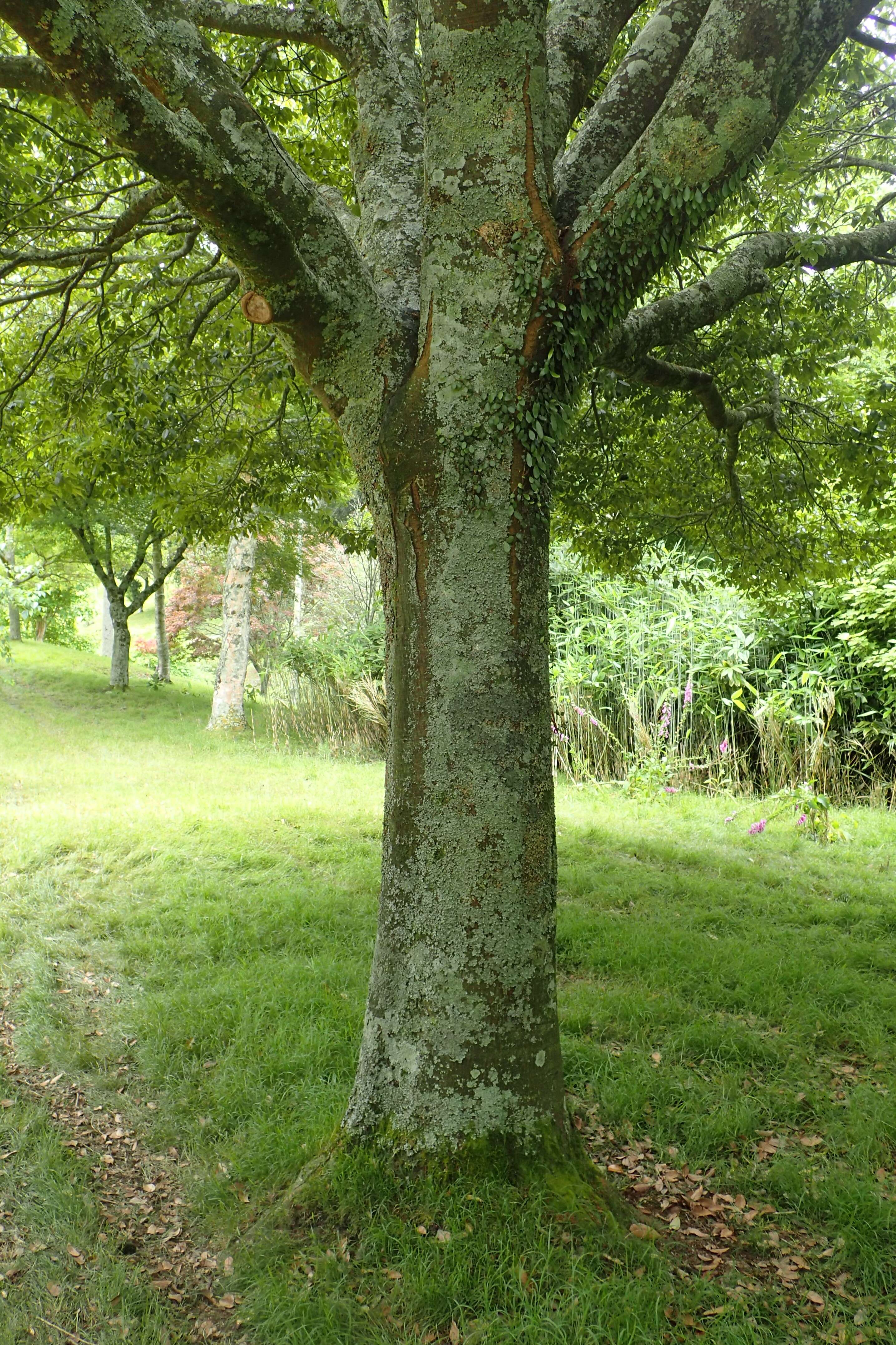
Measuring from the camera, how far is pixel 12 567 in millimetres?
20156

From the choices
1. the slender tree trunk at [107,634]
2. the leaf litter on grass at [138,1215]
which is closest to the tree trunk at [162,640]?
the slender tree trunk at [107,634]

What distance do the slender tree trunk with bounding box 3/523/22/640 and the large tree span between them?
11.3 metres

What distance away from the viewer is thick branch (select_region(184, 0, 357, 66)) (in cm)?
372

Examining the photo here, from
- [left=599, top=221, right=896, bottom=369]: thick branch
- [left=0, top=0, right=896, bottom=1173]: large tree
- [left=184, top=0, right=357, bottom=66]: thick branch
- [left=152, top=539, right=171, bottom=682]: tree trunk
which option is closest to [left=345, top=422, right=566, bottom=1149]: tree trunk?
[left=0, top=0, right=896, bottom=1173]: large tree

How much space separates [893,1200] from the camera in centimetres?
295

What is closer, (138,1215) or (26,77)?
(26,77)

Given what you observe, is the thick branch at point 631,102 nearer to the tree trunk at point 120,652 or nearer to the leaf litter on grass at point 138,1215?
the leaf litter on grass at point 138,1215

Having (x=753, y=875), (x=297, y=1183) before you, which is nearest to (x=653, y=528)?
(x=753, y=875)

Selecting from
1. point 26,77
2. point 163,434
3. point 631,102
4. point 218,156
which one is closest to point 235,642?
point 163,434

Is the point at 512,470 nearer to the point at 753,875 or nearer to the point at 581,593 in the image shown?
the point at 753,875

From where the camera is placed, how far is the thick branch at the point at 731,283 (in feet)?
11.4

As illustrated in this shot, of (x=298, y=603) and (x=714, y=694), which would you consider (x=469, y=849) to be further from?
(x=298, y=603)

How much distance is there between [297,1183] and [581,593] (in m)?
9.14

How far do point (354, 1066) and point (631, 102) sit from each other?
13.4ft
